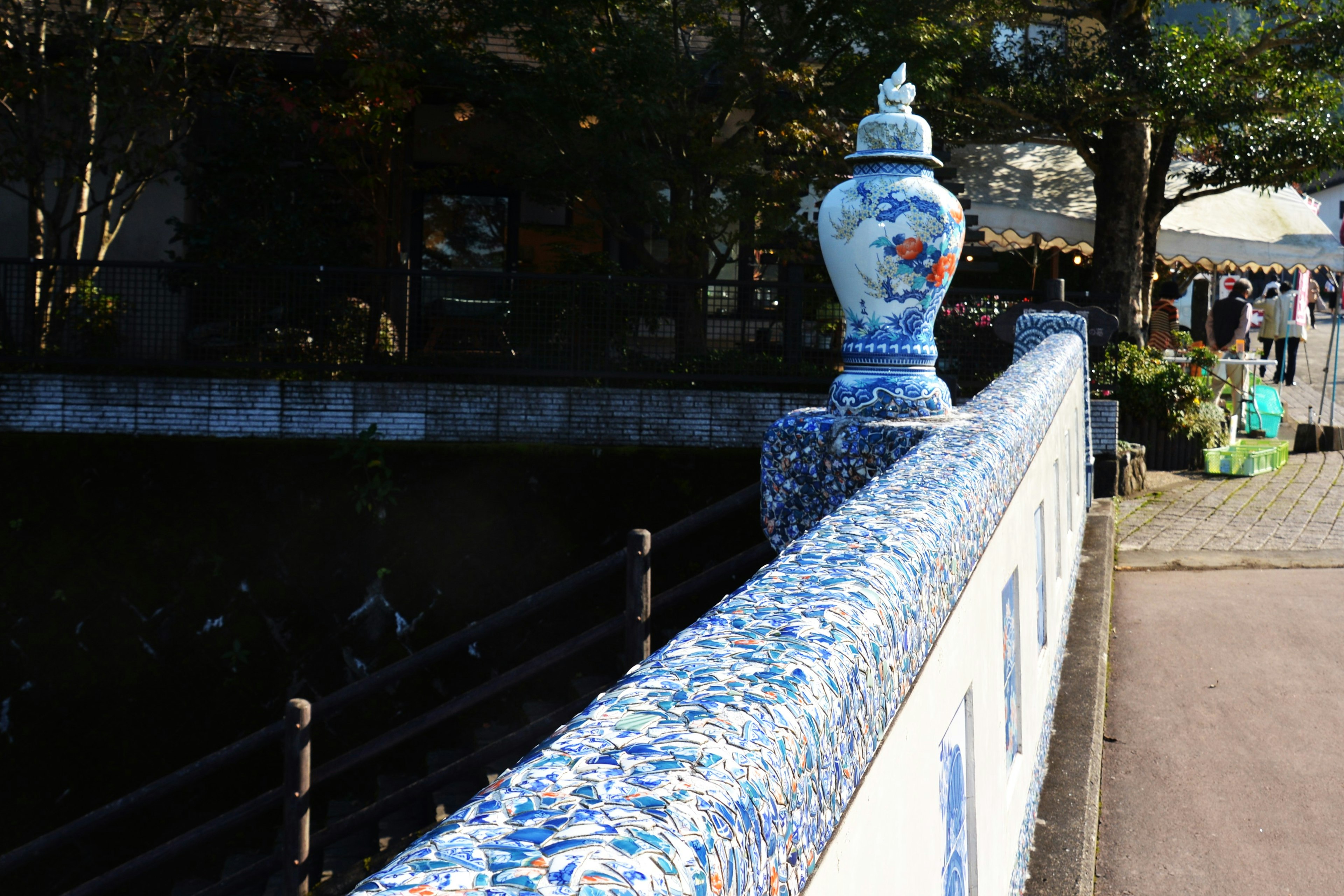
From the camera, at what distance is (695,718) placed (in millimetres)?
991

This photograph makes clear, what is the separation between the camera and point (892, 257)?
411cm

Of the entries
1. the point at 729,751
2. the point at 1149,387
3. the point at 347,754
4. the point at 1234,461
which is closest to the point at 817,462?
the point at 347,754

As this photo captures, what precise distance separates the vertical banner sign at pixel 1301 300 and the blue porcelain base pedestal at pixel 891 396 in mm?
17570

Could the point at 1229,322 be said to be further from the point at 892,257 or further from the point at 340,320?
the point at 892,257

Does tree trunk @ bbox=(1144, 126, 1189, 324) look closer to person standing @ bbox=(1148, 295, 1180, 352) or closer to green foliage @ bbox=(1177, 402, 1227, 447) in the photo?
person standing @ bbox=(1148, 295, 1180, 352)

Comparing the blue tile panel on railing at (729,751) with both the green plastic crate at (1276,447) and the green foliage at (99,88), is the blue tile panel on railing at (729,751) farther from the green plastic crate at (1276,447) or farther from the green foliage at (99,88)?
the green plastic crate at (1276,447)

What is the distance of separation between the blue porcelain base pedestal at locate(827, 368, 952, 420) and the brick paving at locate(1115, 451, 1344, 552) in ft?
13.6

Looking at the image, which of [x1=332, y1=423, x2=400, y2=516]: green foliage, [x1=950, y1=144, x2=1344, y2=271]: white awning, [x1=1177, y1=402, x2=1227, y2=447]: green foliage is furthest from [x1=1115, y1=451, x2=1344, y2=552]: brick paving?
[x1=332, y1=423, x2=400, y2=516]: green foliage

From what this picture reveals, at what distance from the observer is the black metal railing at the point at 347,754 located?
472cm

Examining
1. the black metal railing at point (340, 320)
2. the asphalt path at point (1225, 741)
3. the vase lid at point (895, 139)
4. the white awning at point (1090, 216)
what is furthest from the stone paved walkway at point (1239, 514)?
the vase lid at point (895, 139)

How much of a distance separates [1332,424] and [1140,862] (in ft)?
36.9

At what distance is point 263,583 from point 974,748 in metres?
7.57

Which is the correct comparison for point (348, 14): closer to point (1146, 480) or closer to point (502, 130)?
point (502, 130)

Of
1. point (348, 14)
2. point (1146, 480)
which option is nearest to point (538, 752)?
point (1146, 480)
